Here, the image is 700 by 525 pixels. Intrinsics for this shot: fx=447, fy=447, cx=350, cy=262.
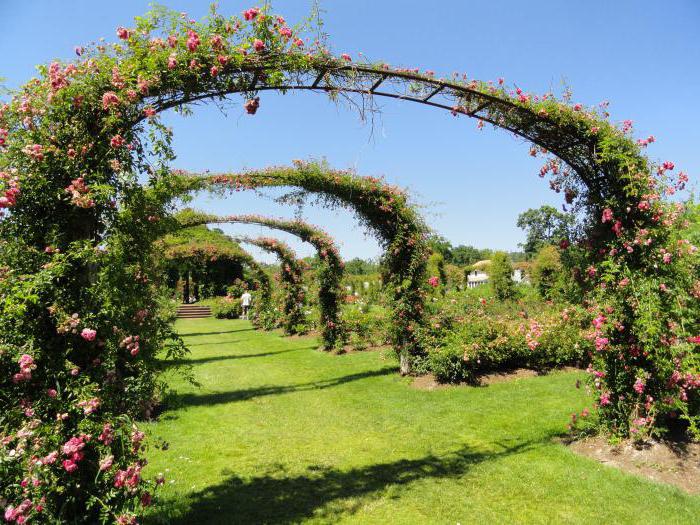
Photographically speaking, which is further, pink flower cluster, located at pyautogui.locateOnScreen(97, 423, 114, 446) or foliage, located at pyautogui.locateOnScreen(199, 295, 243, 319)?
foliage, located at pyautogui.locateOnScreen(199, 295, 243, 319)

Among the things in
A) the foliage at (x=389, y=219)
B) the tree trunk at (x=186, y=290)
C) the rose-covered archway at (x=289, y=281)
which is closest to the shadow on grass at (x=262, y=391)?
the foliage at (x=389, y=219)

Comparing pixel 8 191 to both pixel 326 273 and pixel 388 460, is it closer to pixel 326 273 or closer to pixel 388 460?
pixel 388 460

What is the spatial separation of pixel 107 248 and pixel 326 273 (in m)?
9.54

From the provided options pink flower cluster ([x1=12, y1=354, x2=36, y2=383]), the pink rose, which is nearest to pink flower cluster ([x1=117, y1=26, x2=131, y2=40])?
the pink rose

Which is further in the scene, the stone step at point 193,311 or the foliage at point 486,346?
the stone step at point 193,311

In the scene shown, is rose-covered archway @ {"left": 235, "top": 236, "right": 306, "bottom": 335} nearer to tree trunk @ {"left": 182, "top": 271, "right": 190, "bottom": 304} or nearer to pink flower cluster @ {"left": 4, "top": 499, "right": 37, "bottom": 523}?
pink flower cluster @ {"left": 4, "top": 499, "right": 37, "bottom": 523}

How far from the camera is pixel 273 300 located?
1797 centimetres

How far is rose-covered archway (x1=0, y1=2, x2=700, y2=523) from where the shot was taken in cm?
255

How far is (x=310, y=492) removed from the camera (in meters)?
3.94

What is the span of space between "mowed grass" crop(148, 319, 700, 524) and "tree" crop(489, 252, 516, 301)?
14729 mm

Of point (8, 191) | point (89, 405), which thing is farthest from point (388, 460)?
point (8, 191)

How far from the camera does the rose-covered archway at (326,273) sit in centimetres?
1220

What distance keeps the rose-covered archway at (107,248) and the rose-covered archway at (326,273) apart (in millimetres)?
8385

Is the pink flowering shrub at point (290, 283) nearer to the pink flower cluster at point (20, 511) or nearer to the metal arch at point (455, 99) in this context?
the metal arch at point (455, 99)
